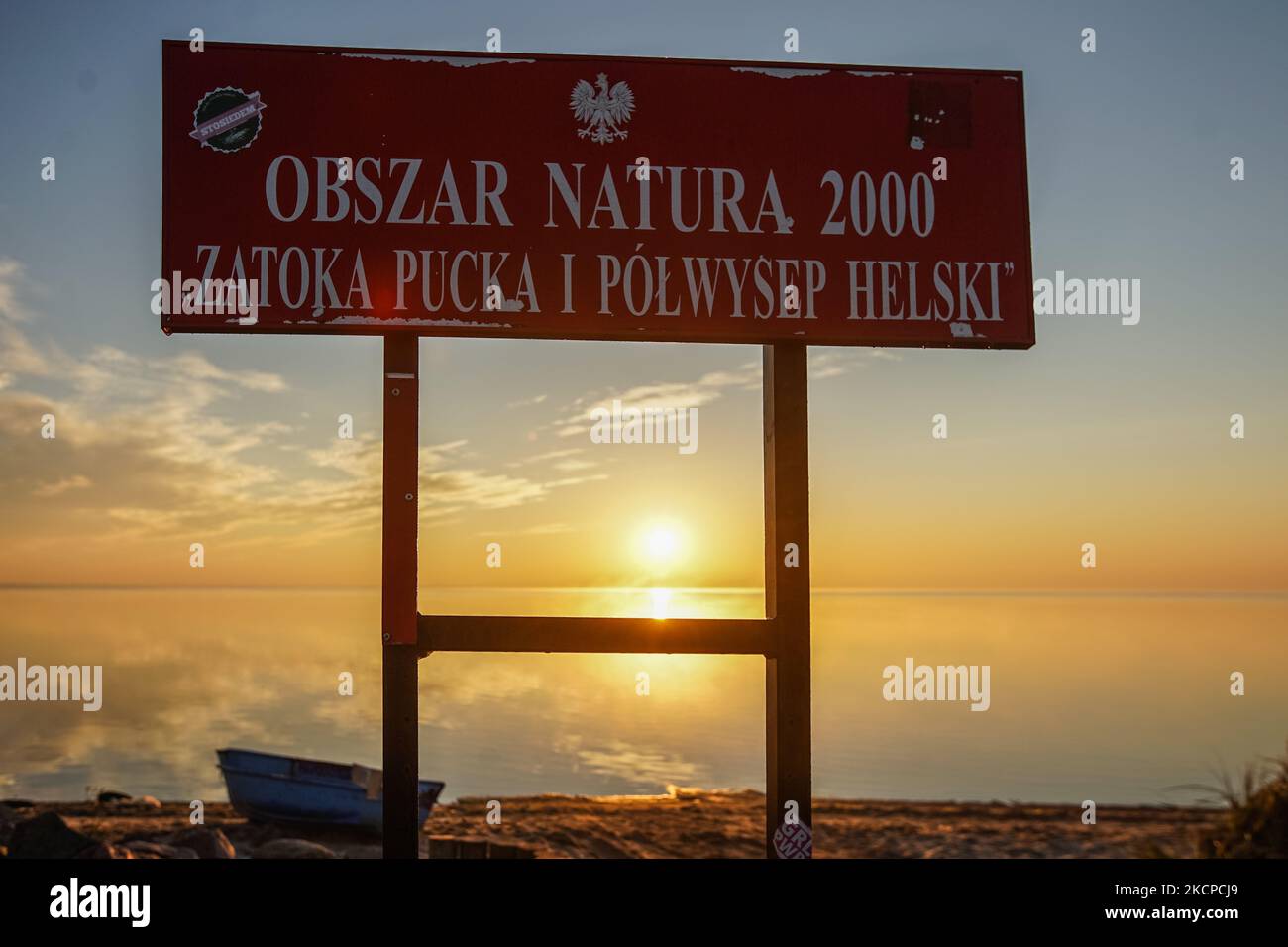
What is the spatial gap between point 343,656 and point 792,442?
75.5 m

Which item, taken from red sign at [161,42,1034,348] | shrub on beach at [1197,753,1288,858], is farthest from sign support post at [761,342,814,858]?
shrub on beach at [1197,753,1288,858]

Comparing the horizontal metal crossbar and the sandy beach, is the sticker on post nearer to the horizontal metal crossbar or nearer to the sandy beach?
the horizontal metal crossbar

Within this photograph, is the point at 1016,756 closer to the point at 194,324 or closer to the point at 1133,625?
the point at 194,324

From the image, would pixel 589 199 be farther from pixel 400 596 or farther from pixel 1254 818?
pixel 1254 818

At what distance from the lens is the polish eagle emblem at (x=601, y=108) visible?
6.61 m

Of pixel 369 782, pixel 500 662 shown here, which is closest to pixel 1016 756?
pixel 369 782

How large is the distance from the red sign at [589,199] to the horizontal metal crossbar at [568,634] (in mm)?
1815

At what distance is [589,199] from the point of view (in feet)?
21.6

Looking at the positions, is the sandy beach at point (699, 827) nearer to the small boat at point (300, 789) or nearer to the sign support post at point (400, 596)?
the small boat at point (300, 789)

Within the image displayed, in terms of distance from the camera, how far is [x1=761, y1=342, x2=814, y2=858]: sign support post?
251 inches

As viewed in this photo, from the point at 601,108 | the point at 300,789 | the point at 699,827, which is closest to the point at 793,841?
the point at 601,108

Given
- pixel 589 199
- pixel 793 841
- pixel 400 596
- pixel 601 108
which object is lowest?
pixel 793 841

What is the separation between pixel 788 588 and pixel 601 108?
3323mm
